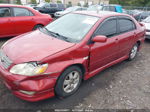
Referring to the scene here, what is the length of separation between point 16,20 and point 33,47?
3578 millimetres

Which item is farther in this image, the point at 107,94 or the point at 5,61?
the point at 107,94

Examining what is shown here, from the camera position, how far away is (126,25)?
12.1ft

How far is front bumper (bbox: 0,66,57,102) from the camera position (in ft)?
6.45

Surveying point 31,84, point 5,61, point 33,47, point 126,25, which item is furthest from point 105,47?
point 5,61

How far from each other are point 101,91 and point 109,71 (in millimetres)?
974

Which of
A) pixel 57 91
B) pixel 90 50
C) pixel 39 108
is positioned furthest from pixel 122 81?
pixel 39 108

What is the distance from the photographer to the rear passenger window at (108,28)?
9.46 feet

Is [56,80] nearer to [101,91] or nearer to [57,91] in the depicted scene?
[57,91]

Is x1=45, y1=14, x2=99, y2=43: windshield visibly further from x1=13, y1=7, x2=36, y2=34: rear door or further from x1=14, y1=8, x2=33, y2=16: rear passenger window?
x1=14, y1=8, x2=33, y2=16: rear passenger window

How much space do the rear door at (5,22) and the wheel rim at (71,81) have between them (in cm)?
401

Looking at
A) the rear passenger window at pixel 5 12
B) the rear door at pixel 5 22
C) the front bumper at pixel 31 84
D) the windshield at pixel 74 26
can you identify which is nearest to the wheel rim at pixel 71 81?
the front bumper at pixel 31 84

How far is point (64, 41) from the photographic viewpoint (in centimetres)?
250

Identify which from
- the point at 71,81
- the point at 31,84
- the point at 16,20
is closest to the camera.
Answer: the point at 31,84

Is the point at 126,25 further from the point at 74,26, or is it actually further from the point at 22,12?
the point at 22,12
